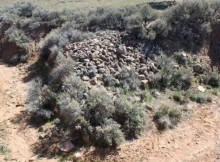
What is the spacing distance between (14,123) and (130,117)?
13.1 ft

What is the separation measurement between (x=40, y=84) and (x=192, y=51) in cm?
631

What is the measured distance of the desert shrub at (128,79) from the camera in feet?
42.7

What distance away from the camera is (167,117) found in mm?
11852

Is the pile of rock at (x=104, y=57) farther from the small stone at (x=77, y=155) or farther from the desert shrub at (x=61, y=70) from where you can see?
the small stone at (x=77, y=155)

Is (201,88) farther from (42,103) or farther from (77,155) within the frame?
(42,103)

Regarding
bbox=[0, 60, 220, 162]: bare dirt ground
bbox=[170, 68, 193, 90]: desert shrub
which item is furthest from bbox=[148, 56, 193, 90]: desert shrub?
bbox=[0, 60, 220, 162]: bare dirt ground

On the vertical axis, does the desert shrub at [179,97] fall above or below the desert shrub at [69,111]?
below

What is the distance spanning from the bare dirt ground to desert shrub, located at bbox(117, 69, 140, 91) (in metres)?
2.08

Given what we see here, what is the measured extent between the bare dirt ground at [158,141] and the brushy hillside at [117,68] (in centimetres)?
37

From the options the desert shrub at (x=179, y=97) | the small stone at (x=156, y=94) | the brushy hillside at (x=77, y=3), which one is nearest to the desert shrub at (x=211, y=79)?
the desert shrub at (x=179, y=97)

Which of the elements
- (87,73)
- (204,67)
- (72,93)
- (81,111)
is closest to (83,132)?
(81,111)

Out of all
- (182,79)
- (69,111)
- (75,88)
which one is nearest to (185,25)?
(182,79)

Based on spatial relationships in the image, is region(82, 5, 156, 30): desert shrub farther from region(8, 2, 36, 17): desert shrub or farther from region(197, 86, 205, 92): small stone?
region(8, 2, 36, 17): desert shrub

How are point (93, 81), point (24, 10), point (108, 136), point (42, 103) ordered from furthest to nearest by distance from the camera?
point (24, 10), point (93, 81), point (42, 103), point (108, 136)
